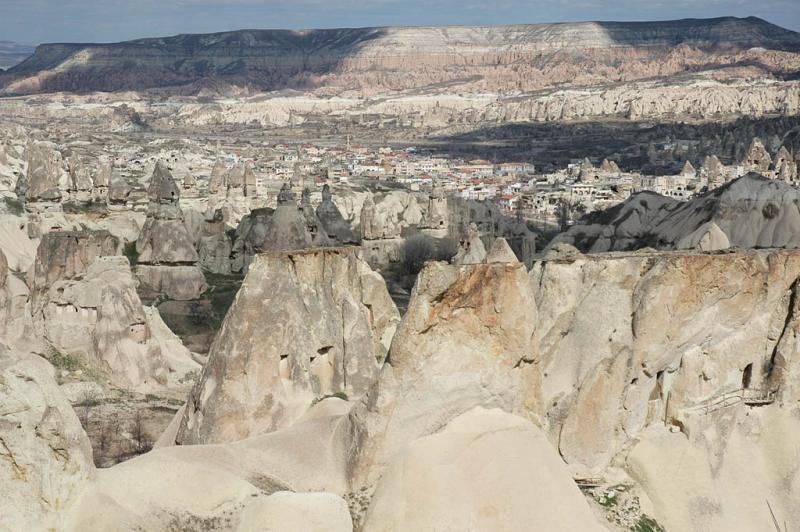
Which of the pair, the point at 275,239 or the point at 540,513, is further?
the point at 275,239

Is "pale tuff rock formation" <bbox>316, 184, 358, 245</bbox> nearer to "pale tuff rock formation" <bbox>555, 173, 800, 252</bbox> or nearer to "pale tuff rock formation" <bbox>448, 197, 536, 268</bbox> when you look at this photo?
"pale tuff rock formation" <bbox>448, 197, 536, 268</bbox>

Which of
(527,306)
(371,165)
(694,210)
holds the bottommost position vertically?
(371,165)

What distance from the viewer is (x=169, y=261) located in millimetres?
30391

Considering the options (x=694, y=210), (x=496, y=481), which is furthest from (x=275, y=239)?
(x=496, y=481)

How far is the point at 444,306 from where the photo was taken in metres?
11.1

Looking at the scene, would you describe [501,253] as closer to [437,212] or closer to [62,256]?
[62,256]

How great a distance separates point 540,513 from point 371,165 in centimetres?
9298

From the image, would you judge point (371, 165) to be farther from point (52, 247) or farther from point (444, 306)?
point (444, 306)

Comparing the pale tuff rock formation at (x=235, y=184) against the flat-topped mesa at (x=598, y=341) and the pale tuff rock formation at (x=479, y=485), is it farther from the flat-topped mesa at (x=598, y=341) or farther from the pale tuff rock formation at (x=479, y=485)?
the pale tuff rock formation at (x=479, y=485)

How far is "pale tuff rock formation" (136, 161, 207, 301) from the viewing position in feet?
98.5

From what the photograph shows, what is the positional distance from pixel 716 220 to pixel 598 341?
770 inches

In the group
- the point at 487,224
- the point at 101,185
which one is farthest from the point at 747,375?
the point at 101,185

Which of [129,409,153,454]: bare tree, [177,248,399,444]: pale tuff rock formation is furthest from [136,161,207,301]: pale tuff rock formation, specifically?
[177,248,399,444]: pale tuff rock formation

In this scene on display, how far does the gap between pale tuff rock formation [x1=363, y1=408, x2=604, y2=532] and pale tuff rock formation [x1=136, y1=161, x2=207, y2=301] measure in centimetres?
1994
